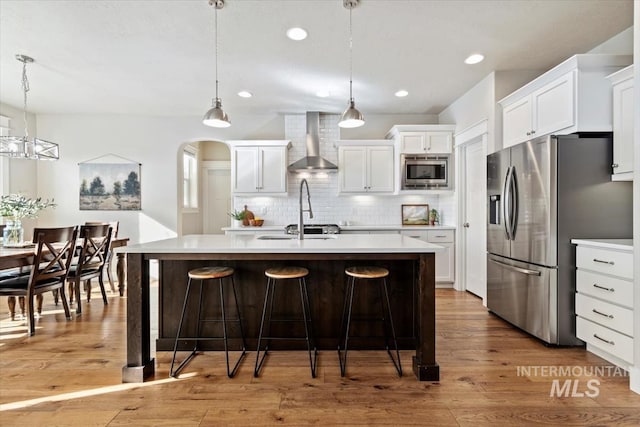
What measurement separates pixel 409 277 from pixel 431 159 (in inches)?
115

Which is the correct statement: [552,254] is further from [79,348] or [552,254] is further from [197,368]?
[79,348]

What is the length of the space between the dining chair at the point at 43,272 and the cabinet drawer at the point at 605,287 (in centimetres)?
461

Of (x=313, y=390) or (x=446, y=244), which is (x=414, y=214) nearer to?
(x=446, y=244)

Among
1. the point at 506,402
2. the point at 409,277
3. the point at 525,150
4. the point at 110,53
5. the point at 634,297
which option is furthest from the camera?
the point at 110,53

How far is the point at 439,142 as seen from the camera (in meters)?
5.03

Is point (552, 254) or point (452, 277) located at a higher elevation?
point (552, 254)

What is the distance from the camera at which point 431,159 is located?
5.09m

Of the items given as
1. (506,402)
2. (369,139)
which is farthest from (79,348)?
(369,139)

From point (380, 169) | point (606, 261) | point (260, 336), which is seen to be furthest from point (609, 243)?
point (380, 169)

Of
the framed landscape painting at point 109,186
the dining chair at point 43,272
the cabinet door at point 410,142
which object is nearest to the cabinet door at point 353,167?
the cabinet door at point 410,142

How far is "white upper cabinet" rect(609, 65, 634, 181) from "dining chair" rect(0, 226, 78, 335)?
486cm

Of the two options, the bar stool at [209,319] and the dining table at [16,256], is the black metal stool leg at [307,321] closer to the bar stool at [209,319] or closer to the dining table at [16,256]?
the bar stool at [209,319]

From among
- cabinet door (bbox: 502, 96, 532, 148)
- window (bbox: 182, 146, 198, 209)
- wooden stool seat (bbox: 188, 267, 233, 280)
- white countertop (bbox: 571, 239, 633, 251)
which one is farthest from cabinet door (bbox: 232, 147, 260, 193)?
white countertop (bbox: 571, 239, 633, 251)

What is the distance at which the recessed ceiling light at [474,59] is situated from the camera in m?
3.45
